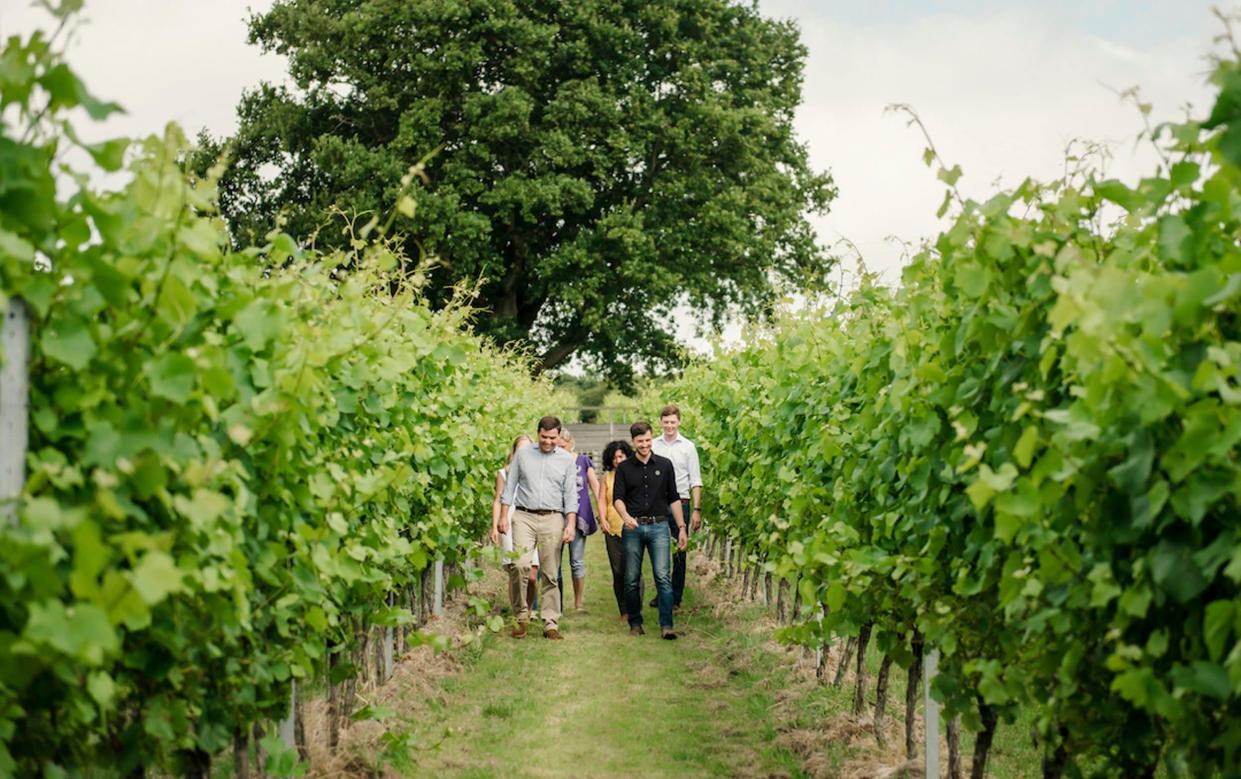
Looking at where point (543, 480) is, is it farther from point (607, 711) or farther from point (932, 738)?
point (932, 738)

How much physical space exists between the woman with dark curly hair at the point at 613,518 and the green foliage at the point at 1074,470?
19.2 feet

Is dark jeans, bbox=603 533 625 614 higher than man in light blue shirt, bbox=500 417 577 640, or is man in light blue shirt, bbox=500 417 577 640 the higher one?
man in light blue shirt, bbox=500 417 577 640

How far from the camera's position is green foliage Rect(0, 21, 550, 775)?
2471mm

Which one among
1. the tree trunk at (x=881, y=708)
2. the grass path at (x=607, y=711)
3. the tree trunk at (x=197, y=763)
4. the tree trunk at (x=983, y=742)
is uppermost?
the tree trunk at (x=197, y=763)

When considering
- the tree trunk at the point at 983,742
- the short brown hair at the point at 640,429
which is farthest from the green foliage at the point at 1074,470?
the short brown hair at the point at 640,429

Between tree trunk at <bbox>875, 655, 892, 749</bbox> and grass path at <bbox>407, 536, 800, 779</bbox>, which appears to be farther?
grass path at <bbox>407, 536, 800, 779</bbox>

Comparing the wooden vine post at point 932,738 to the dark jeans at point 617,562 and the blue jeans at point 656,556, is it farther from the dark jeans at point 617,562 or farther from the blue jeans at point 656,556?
the dark jeans at point 617,562

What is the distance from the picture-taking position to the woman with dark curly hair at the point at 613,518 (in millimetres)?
11555

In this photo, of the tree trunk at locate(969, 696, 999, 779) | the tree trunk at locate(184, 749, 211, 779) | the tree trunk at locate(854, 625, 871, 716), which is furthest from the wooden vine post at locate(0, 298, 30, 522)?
the tree trunk at locate(854, 625, 871, 716)

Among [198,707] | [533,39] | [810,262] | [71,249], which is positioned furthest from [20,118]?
[810,262]

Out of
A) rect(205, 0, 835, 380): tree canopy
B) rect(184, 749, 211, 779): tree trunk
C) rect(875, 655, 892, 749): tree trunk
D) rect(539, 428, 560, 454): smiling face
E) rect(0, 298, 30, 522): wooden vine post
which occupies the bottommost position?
rect(875, 655, 892, 749): tree trunk

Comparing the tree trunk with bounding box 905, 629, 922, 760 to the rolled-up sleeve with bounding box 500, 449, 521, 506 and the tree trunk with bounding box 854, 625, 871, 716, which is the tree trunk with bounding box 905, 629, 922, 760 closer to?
the tree trunk with bounding box 854, 625, 871, 716

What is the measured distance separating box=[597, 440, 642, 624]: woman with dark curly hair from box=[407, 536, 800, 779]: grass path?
621mm

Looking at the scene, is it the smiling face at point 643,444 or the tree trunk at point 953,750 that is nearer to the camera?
the tree trunk at point 953,750
